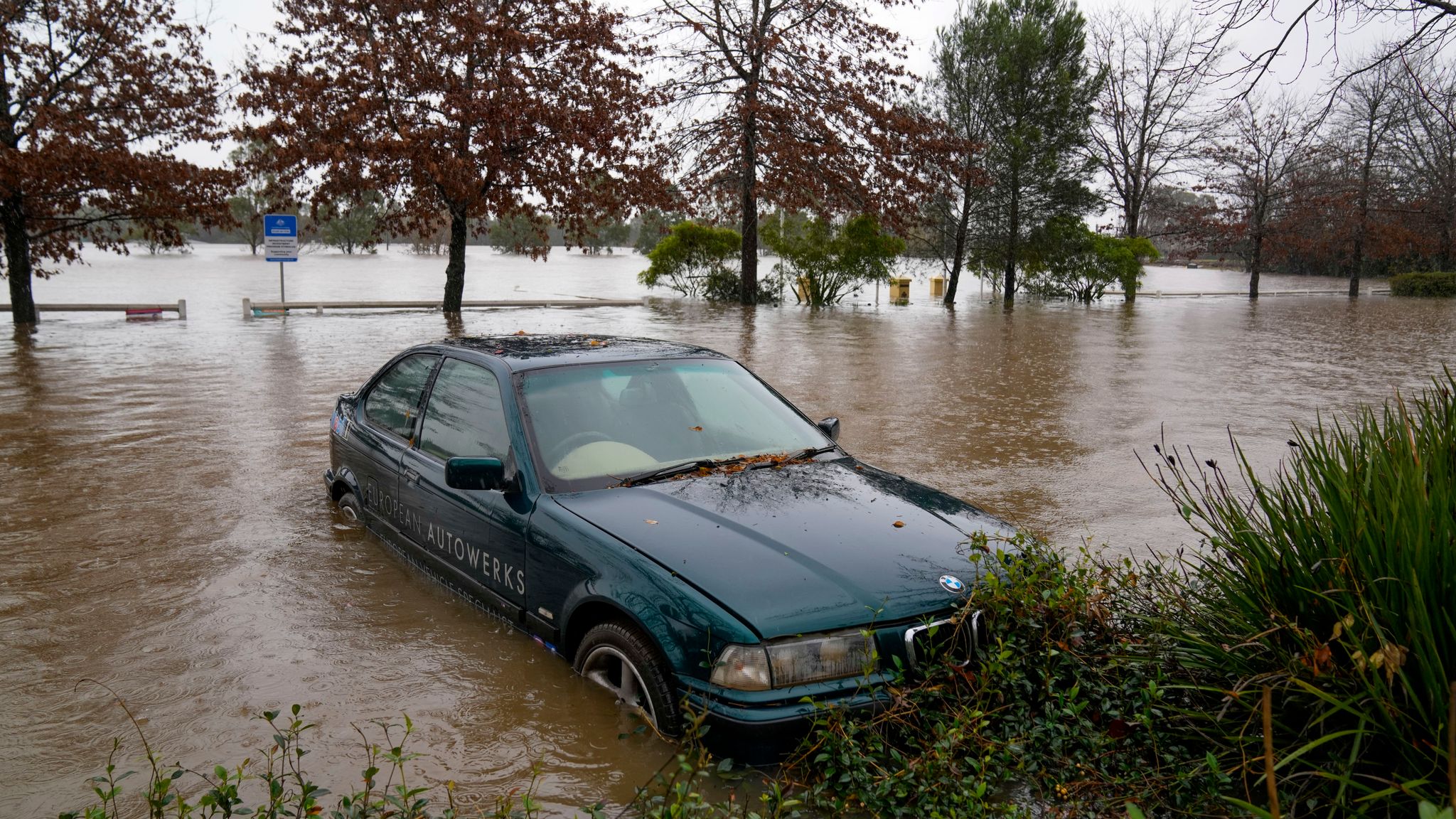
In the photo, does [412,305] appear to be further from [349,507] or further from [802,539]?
[802,539]

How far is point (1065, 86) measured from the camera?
104ft

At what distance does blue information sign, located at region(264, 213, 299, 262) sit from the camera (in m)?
25.5

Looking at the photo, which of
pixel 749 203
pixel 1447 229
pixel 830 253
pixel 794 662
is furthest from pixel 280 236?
pixel 1447 229

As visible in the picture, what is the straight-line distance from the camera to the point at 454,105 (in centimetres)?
2091

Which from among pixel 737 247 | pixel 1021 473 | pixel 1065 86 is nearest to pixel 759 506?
pixel 1021 473

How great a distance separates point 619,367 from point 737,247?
27278 millimetres

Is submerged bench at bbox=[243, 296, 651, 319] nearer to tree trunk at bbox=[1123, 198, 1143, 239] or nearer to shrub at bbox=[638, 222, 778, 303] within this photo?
shrub at bbox=[638, 222, 778, 303]

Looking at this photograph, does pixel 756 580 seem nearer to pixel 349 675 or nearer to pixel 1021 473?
pixel 349 675

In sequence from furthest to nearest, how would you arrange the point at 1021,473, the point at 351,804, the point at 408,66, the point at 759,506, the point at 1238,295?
the point at 1238,295
the point at 408,66
the point at 1021,473
the point at 759,506
the point at 351,804

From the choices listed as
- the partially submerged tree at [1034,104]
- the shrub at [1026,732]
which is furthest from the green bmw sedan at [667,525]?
the partially submerged tree at [1034,104]

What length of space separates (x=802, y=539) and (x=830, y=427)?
5.64ft

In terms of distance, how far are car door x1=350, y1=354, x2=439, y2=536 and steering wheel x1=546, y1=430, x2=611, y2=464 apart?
1.19 m

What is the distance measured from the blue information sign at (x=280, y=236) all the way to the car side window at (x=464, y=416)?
22533 millimetres

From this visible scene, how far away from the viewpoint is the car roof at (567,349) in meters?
4.91
